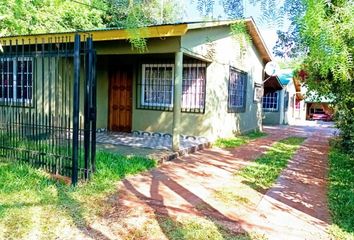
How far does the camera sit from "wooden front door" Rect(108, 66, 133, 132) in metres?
11.8

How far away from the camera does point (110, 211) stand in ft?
14.4

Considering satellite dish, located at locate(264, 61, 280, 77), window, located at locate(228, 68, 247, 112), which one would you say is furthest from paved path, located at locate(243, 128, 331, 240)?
satellite dish, located at locate(264, 61, 280, 77)

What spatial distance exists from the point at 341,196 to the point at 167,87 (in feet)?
23.3

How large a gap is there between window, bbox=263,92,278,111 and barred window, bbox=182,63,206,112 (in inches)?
496

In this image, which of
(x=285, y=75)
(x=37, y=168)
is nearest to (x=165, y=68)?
(x=37, y=168)

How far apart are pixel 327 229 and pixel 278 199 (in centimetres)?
112

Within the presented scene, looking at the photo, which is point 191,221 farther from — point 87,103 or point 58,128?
point 58,128

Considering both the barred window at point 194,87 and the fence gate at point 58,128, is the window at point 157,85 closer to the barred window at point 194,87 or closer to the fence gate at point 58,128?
the barred window at point 194,87

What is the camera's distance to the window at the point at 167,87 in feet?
36.3

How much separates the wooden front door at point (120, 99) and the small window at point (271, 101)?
13.2 metres

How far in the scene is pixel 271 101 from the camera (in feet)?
74.4

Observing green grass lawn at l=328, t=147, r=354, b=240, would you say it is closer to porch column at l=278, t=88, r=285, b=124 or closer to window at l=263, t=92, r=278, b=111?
porch column at l=278, t=88, r=285, b=124

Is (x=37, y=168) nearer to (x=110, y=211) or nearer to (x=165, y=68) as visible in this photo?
(x=110, y=211)

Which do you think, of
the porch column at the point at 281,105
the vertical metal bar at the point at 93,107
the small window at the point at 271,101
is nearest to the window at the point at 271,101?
the small window at the point at 271,101
